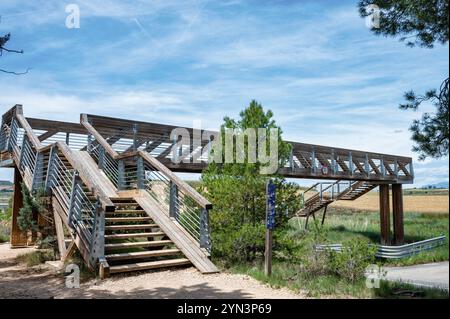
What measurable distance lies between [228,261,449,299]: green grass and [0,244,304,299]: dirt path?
18cm

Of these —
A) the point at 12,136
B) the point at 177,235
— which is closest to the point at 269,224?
the point at 177,235

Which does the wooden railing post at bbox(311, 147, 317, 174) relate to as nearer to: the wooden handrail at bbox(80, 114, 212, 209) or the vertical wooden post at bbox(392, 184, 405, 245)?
the vertical wooden post at bbox(392, 184, 405, 245)

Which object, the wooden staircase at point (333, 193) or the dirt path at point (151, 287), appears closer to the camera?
the dirt path at point (151, 287)

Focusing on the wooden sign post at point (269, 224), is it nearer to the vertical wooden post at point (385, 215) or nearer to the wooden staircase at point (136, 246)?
the wooden staircase at point (136, 246)

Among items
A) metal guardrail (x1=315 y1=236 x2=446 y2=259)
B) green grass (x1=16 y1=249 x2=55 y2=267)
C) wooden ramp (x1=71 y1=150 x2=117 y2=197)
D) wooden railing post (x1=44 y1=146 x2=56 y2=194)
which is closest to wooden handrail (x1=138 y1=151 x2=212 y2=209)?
wooden ramp (x1=71 y1=150 x2=117 y2=197)

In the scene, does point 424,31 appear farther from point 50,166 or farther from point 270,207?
point 50,166

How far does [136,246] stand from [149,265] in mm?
A: 612

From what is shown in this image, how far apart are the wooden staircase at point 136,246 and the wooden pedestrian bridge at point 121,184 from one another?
0.02 m

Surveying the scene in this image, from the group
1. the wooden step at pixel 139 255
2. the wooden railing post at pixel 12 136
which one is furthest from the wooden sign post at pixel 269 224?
the wooden railing post at pixel 12 136

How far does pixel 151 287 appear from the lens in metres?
6.11

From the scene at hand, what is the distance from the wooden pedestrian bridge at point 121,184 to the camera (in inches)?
292

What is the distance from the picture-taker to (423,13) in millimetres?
6703
